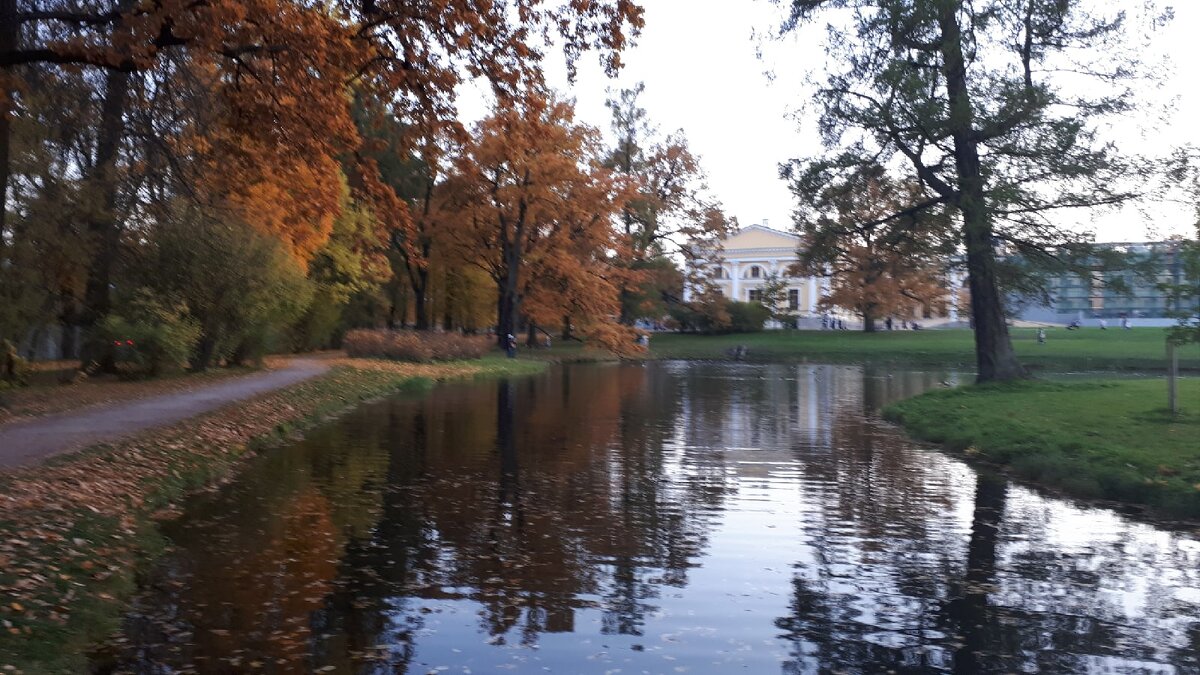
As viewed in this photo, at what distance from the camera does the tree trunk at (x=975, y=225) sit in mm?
22875

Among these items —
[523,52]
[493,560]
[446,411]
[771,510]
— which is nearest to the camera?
[493,560]

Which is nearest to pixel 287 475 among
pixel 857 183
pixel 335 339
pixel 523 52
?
pixel 523 52

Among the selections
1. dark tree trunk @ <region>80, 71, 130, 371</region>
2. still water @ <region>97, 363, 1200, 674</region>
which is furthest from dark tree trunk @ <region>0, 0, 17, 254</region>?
dark tree trunk @ <region>80, 71, 130, 371</region>

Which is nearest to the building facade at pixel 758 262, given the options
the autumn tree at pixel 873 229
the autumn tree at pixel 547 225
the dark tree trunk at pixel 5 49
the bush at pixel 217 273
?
the autumn tree at pixel 547 225

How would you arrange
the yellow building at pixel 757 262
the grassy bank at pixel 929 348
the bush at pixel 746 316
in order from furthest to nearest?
1. the yellow building at pixel 757 262
2. the bush at pixel 746 316
3. the grassy bank at pixel 929 348

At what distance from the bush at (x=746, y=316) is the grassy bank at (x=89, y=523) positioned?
59805 mm

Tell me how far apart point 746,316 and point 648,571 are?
2716 inches

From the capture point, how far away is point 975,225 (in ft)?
74.8

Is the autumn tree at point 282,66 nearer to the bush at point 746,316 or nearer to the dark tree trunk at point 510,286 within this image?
the dark tree trunk at point 510,286

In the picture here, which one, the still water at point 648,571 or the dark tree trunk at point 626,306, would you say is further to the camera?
the dark tree trunk at point 626,306

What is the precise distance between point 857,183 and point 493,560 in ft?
62.0

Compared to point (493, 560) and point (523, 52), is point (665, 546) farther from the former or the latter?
point (523, 52)

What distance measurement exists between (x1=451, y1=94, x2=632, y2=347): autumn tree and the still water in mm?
31226

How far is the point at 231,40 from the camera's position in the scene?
1303 cm
